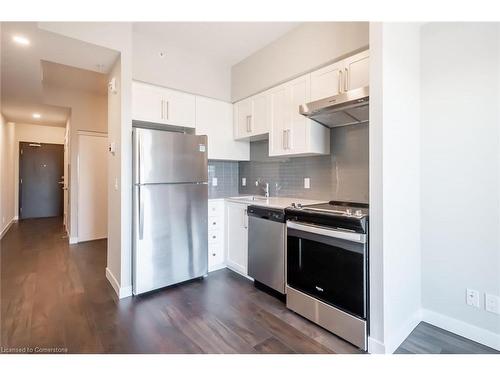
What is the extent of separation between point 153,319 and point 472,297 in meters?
2.47

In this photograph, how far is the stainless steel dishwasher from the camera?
2371mm

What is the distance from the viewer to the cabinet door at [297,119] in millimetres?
2521

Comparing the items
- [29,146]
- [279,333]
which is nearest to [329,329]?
[279,333]

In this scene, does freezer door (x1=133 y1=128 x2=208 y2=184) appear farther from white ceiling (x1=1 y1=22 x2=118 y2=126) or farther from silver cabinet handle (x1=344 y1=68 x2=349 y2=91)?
silver cabinet handle (x1=344 y1=68 x2=349 y2=91)

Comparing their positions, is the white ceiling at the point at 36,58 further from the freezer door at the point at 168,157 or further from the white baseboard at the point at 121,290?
the white baseboard at the point at 121,290

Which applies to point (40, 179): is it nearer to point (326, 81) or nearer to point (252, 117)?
point (252, 117)

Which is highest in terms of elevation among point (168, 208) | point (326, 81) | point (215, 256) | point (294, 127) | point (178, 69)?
point (178, 69)

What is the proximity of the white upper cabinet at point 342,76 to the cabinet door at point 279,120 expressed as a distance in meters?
0.37

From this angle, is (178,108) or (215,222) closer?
(178,108)

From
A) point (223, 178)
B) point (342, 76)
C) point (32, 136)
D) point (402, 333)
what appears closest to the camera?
point (402, 333)

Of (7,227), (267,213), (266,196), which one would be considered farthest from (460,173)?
(7,227)

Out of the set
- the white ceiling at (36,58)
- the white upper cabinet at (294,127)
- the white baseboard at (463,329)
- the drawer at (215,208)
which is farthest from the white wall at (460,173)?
the white ceiling at (36,58)

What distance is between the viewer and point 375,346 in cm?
165

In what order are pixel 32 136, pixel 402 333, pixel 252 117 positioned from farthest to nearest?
1. pixel 32 136
2. pixel 252 117
3. pixel 402 333
